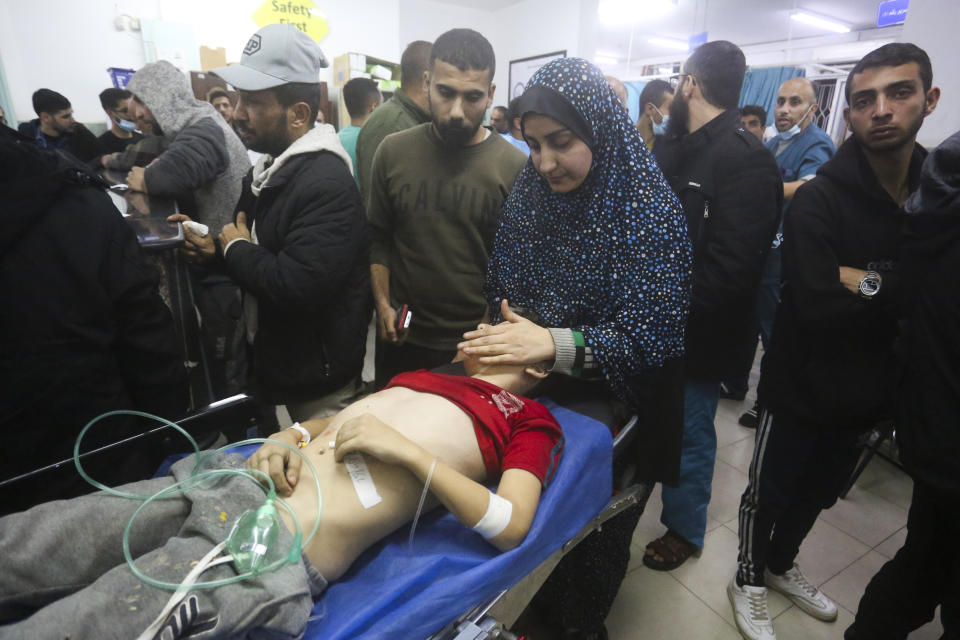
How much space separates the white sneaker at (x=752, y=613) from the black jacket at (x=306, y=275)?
1.56 metres

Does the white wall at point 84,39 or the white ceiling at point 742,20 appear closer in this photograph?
the white wall at point 84,39

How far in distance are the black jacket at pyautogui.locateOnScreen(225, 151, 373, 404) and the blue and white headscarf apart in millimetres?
644

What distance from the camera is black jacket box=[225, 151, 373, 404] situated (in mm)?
1535

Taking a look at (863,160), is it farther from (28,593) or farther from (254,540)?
(28,593)

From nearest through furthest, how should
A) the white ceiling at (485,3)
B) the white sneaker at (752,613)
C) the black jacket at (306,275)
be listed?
1. the black jacket at (306,275)
2. the white sneaker at (752,613)
3. the white ceiling at (485,3)

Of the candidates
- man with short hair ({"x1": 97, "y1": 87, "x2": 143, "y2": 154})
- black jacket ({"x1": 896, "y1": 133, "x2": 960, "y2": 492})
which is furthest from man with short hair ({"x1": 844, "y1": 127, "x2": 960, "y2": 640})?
man with short hair ({"x1": 97, "y1": 87, "x2": 143, "y2": 154})

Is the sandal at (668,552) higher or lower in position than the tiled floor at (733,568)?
higher

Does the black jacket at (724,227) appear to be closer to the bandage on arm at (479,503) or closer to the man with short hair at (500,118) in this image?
the bandage on arm at (479,503)

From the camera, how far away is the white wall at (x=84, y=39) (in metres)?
4.78

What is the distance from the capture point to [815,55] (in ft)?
30.4

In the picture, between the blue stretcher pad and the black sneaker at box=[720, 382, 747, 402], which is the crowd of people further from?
the black sneaker at box=[720, 382, 747, 402]

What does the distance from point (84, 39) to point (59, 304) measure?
559 centimetres

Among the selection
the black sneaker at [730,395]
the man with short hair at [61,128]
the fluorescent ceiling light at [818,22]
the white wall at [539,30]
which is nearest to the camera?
the black sneaker at [730,395]

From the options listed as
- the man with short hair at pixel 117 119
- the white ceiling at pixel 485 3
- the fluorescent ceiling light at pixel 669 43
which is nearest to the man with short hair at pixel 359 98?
the man with short hair at pixel 117 119
